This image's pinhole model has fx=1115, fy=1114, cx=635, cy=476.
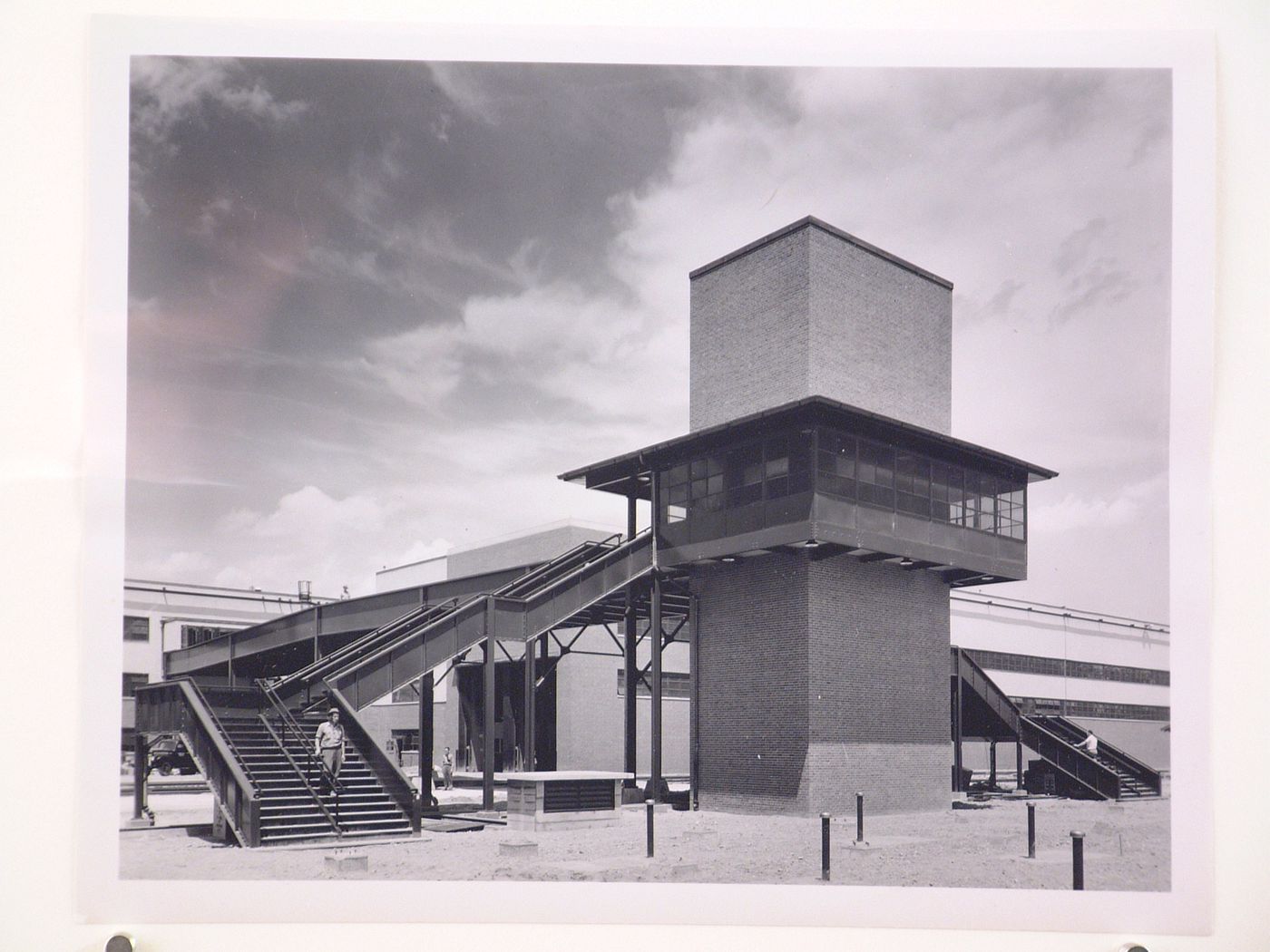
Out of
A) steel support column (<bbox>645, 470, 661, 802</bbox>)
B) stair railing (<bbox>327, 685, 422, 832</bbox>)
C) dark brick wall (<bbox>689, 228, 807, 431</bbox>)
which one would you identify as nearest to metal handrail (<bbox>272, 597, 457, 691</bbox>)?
stair railing (<bbox>327, 685, 422, 832</bbox>)

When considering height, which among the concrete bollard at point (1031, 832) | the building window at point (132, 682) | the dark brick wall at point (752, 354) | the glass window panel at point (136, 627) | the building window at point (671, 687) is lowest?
the building window at point (671, 687)

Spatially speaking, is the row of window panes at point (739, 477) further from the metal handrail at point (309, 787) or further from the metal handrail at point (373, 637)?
the metal handrail at point (309, 787)

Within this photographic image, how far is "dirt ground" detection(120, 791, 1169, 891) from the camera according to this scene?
32.4 feet

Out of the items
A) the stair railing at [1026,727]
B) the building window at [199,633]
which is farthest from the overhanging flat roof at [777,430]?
the stair railing at [1026,727]

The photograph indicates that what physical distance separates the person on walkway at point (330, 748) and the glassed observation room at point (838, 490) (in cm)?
439

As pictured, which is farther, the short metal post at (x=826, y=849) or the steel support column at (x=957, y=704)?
the steel support column at (x=957, y=704)

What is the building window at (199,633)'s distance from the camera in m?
13.8

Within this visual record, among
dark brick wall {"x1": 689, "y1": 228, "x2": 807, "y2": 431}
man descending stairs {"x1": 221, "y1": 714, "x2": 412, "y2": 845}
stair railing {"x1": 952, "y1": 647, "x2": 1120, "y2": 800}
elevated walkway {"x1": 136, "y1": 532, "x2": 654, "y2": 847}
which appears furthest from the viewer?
stair railing {"x1": 952, "y1": 647, "x2": 1120, "y2": 800}

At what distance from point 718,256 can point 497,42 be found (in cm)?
354

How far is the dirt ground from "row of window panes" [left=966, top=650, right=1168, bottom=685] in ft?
3.84

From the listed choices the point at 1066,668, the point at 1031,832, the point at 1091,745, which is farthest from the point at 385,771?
the point at 1091,745

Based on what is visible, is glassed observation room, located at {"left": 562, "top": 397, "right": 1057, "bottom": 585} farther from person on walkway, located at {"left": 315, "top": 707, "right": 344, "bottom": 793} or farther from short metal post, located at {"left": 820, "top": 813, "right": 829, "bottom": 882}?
short metal post, located at {"left": 820, "top": 813, "right": 829, "bottom": 882}

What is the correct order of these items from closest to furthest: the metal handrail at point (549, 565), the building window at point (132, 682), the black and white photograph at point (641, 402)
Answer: the building window at point (132, 682)
the black and white photograph at point (641, 402)
the metal handrail at point (549, 565)

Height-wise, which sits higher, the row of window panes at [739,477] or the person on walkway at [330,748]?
the row of window panes at [739,477]
